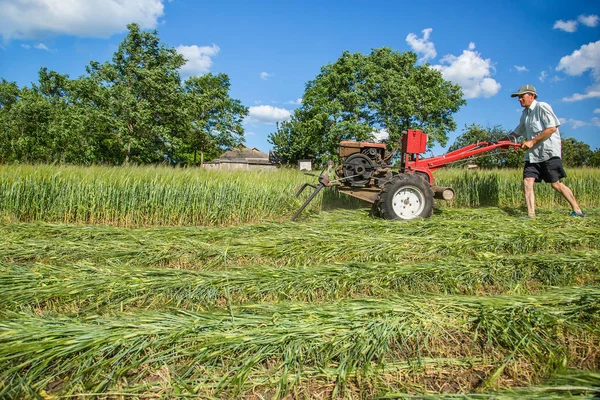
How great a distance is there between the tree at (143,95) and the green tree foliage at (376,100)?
1182 centimetres

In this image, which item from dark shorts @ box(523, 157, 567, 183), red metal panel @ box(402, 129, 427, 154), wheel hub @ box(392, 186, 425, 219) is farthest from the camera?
red metal panel @ box(402, 129, 427, 154)

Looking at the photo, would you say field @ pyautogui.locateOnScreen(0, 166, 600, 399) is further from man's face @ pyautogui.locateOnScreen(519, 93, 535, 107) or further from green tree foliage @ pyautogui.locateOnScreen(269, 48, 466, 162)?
green tree foliage @ pyautogui.locateOnScreen(269, 48, 466, 162)

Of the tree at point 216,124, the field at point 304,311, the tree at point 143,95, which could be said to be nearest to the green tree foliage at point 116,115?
the tree at point 143,95

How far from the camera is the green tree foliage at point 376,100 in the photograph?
28.0 m

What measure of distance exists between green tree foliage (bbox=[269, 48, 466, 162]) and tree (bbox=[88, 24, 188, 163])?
11825 millimetres

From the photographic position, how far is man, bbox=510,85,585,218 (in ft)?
18.2

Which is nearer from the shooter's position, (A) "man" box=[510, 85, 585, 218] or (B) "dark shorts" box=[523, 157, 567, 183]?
(A) "man" box=[510, 85, 585, 218]

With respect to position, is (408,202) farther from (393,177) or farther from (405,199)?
(393,177)

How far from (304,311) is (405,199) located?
382cm

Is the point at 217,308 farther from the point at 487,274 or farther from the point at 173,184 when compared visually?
the point at 173,184

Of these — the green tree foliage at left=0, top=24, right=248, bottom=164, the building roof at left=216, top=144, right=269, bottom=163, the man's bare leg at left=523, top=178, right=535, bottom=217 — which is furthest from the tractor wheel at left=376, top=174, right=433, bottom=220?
the building roof at left=216, top=144, right=269, bottom=163

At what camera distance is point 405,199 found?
18.2ft

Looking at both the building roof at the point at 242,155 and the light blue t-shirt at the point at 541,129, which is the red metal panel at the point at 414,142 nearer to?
the light blue t-shirt at the point at 541,129

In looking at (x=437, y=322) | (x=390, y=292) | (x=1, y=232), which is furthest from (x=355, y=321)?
(x=1, y=232)
